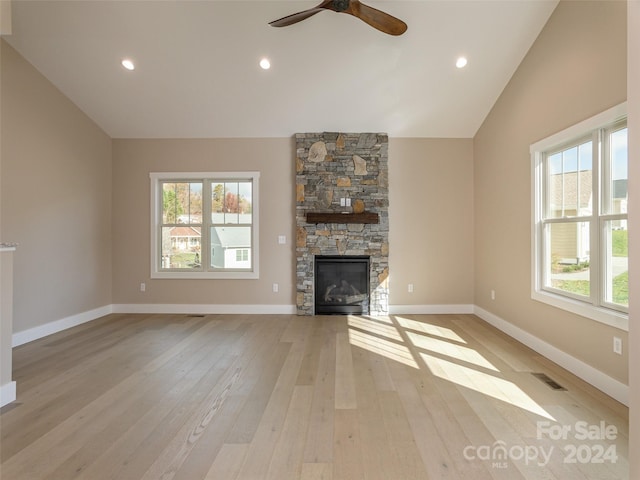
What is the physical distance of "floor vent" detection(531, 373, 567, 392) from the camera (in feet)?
9.20

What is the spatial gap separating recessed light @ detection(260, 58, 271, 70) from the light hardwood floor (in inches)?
138

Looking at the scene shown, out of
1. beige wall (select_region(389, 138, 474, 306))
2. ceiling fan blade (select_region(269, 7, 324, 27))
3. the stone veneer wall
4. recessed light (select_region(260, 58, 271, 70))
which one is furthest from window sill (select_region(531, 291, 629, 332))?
recessed light (select_region(260, 58, 271, 70))

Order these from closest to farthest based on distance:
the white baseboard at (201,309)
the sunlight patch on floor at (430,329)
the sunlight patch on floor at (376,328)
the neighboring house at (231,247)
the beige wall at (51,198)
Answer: the beige wall at (51,198) → the sunlight patch on floor at (430,329) → the sunlight patch on floor at (376,328) → the white baseboard at (201,309) → the neighboring house at (231,247)

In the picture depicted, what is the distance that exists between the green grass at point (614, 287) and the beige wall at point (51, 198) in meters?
5.97

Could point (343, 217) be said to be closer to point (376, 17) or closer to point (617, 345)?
point (376, 17)

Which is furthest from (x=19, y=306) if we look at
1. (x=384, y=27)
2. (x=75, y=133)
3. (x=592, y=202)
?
(x=592, y=202)

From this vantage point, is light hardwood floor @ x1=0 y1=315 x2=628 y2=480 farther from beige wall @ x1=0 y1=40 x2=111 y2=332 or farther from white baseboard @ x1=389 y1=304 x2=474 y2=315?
white baseboard @ x1=389 y1=304 x2=474 y2=315

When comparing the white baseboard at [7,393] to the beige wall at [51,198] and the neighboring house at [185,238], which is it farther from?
the neighboring house at [185,238]

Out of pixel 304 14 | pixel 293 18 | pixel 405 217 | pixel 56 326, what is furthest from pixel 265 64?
pixel 56 326

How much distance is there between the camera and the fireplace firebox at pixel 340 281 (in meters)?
5.42

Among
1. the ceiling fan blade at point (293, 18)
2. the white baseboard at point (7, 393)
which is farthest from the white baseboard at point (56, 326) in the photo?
the ceiling fan blade at point (293, 18)

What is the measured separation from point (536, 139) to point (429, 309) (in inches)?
114

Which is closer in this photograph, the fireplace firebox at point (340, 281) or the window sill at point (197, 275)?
the fireplace firebox at point (340, 281)

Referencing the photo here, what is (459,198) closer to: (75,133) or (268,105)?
(268,105)
